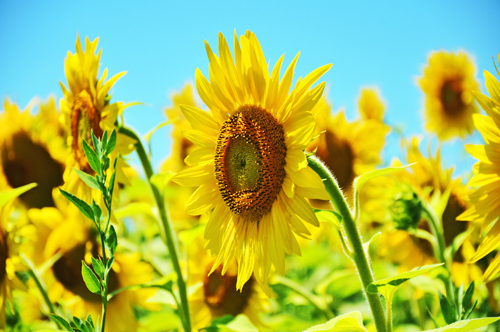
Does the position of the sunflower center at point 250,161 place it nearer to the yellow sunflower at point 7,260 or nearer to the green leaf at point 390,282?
the green leaf at point 390,282

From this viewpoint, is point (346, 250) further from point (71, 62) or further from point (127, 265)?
point (127, 265)

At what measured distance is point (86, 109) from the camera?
2006 mm

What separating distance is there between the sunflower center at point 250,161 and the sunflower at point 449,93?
362 cm

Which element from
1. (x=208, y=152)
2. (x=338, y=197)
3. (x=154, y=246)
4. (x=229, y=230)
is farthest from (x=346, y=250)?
(x=154, y=246)

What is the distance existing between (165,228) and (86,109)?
657 mm

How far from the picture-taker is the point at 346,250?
4.27ft

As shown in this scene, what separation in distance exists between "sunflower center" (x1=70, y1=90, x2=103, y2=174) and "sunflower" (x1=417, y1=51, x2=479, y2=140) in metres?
3.77

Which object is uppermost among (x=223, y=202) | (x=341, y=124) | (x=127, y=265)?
(x=341, y=124)

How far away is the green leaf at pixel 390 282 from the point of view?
3.73ft

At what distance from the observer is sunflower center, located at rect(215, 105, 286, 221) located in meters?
1.46

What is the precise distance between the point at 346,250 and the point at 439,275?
0.57 metres

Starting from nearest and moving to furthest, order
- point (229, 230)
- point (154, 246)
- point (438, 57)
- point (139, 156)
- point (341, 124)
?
point (229, 230), point (139, 156), point (341, 124), point (154, 246), point (438, 57)

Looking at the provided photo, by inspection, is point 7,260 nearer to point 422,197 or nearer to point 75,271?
point 75,271

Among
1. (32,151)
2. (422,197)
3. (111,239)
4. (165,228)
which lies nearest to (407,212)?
(422,197)
